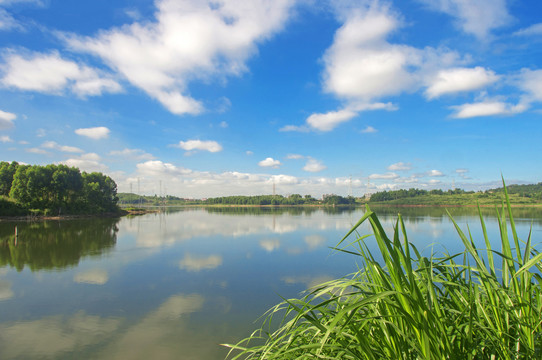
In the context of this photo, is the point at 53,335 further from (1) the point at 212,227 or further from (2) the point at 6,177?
(2) the point at 6,177

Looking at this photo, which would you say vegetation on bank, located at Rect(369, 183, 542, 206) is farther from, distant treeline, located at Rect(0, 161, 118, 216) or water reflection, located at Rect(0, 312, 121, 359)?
distant treeline, located at Rect(0, 161, 118, 216)

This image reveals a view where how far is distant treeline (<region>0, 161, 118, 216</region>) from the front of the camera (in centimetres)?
4422

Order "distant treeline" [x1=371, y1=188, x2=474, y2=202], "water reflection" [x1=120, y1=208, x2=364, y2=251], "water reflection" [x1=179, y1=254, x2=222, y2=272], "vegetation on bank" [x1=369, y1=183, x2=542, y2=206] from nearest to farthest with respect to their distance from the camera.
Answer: "water reflection" [x1=179, y1=254, x2=222, y2=272]
"water reflection" [x1=120, y1=208, x2=364, y2=251]
"vegetation on bank" [x1=369, y1=183, x2=542, y2=206]
"distant treeline" [x1=371, y1=188, x2=474, y2=202]

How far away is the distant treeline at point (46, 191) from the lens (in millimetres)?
44219

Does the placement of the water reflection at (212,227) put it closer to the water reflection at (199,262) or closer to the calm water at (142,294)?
the calm water at (142,294)

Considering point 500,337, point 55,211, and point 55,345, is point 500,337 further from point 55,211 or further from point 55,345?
point 55,211

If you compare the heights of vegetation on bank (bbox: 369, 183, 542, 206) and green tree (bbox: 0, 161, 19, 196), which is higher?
green tree (bbox: 0, 161, 19, 196)

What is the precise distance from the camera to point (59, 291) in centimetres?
1095

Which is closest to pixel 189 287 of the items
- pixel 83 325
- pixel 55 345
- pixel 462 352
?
pixel 83 325

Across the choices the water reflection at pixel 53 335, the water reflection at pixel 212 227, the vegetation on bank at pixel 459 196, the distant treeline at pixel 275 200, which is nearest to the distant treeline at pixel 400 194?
the vegetation on bank at pixel 459 196

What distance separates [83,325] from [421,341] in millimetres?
9538

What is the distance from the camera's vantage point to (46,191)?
48.0 meters

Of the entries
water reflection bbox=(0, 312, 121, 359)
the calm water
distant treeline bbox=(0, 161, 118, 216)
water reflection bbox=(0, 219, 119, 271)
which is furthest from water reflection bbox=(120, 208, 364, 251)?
distant treeline bbox=(0, 161, 118, 216)

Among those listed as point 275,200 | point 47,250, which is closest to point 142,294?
point 47,250
